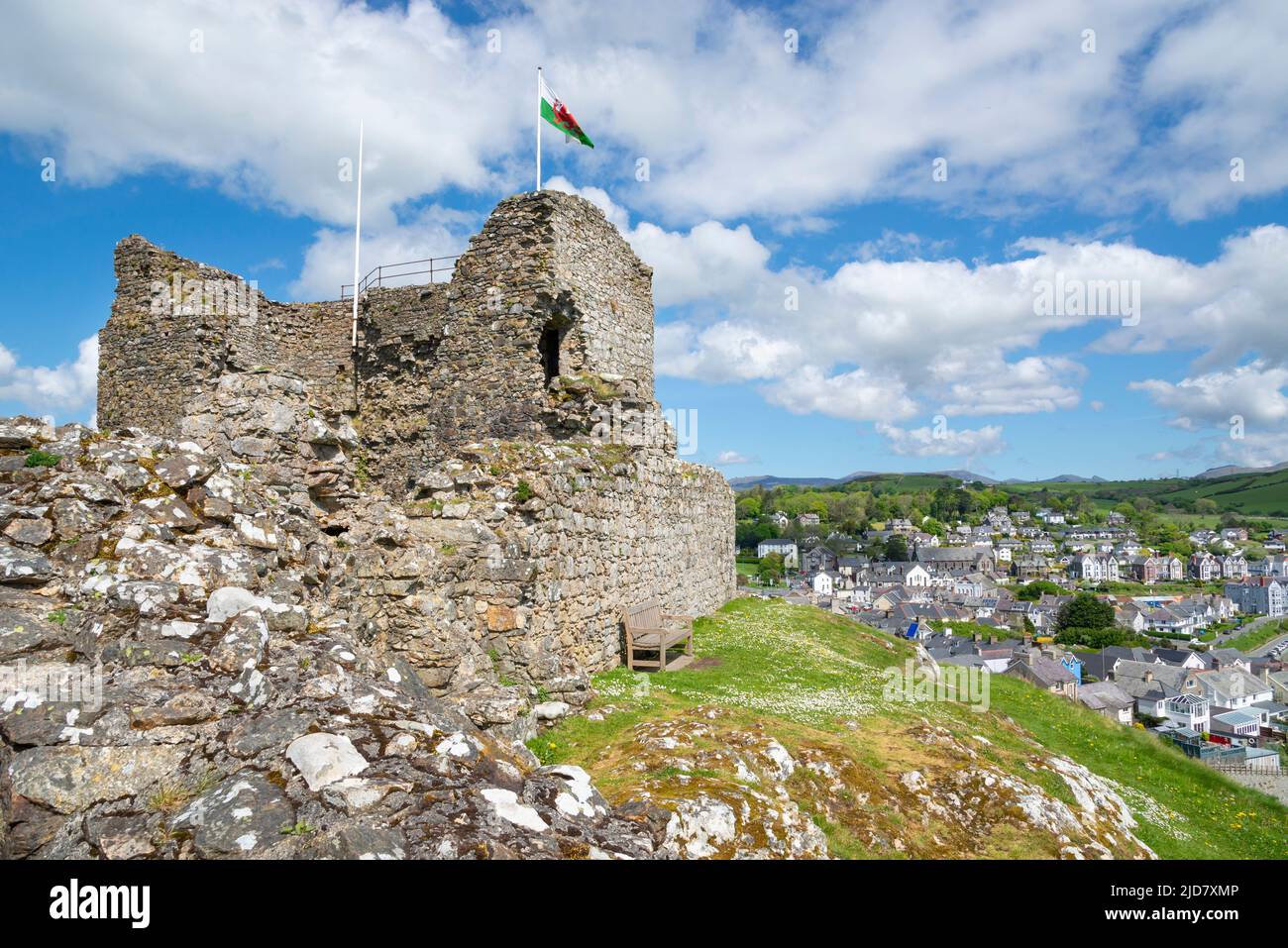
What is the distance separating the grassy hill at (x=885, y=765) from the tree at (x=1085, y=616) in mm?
113099

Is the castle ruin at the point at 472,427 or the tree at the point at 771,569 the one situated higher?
the castle ruin at the point at 472,427

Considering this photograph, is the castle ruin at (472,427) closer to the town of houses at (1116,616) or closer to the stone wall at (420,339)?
the stone wall at (420,339)

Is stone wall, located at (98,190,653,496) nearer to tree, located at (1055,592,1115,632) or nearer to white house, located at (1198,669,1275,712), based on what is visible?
white house, located at (1198,669,1275,712)

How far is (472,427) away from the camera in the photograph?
18.3 m

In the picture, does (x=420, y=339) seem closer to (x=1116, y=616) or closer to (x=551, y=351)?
(x=551, y=351)

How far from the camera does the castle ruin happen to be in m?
9.34

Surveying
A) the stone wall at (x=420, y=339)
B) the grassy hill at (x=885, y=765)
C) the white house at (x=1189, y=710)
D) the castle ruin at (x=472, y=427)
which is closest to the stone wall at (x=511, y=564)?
the castle ruin at (x=472, y=427)

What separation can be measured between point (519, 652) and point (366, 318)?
42.4ft

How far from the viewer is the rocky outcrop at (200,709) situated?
367 cm

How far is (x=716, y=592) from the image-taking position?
982 inches

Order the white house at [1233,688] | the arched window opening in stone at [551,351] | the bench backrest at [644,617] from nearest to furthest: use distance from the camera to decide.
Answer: the bench backrest at [644,617] < the arched window opening in stone at [551,351] < the white house at [1233,688]

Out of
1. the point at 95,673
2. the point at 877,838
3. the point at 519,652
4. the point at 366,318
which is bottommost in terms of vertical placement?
the point at 877,838
